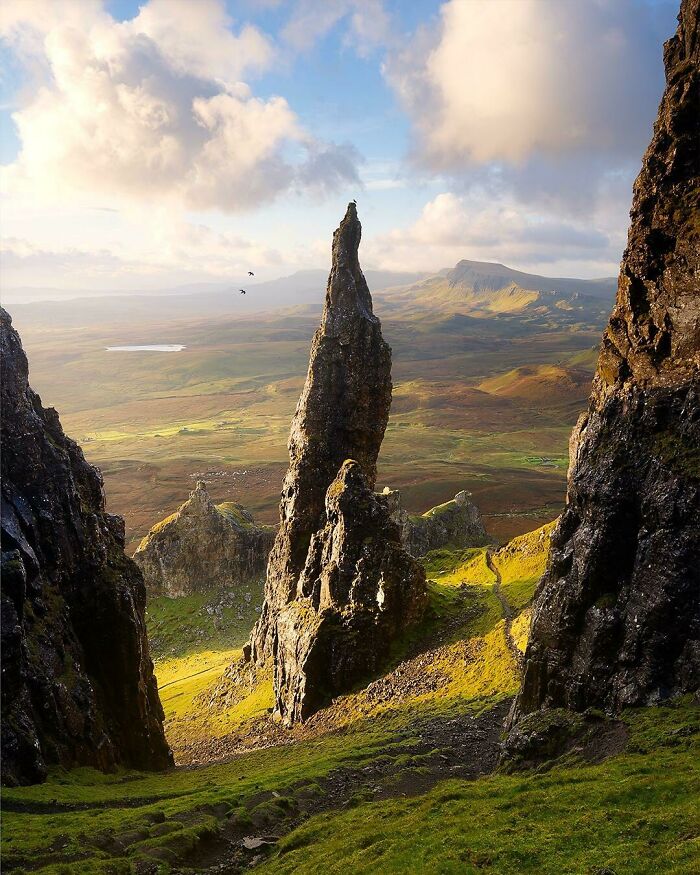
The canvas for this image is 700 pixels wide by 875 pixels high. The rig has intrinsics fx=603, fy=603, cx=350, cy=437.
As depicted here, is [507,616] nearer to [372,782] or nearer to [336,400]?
[372,782]

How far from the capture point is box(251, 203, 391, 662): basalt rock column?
73.3m

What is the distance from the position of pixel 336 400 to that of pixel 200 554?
52.8 meters

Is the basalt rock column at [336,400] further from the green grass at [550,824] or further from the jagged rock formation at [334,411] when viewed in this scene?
the green grass at [550,824]

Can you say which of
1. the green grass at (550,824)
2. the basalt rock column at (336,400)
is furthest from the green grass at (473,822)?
the basalt rock column at (336,400)

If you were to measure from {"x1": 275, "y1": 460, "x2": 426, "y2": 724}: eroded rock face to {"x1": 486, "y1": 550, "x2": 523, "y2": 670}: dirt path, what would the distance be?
8.78 metres

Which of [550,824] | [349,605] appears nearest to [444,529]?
[349,605]

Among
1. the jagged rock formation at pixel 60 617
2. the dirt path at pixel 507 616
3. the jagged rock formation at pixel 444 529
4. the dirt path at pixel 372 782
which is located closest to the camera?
the dirt path at pixel 372 782

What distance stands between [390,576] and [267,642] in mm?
22946

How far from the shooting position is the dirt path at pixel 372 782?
31.3 meters

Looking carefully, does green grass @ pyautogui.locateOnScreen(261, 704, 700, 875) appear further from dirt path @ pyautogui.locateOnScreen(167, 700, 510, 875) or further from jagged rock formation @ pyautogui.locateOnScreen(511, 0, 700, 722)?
jagged rock formation @ pyautogui.locateOnScreen(511, 0, 700, 722)

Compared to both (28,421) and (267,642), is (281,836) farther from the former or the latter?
(267,642)

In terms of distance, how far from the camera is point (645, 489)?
34.4m

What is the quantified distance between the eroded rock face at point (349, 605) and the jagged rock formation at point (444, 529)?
45.2m

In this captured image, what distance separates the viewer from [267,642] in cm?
7550
